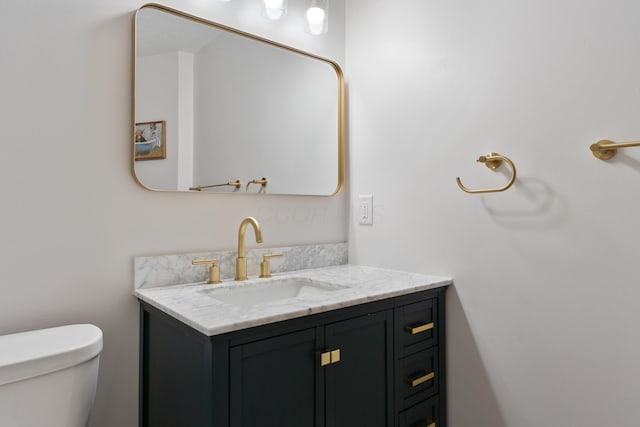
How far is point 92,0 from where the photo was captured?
1.21m

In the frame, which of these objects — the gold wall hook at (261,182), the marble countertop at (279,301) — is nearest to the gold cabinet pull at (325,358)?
the marble countertop at (279,301)

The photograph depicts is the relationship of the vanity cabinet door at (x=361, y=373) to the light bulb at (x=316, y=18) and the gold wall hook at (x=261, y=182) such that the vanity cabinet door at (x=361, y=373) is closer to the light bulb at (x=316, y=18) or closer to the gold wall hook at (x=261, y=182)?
the gold wall hook at (x=261, y=182)

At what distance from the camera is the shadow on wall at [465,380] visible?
1356 mm

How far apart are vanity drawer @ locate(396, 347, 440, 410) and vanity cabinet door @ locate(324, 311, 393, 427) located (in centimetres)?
5

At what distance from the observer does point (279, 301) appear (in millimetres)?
1204

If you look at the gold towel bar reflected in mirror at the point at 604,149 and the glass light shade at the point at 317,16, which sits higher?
the glass light shade at the point at 317,16

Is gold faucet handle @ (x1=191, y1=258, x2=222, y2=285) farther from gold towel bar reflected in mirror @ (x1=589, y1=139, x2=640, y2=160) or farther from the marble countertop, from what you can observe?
gold towel bar reflected in mirror @ (x1=589, y1=139, x2=640, y2=160)

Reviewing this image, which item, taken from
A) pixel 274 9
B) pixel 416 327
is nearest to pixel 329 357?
pixel 416 327

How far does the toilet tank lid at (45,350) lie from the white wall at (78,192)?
0.13 meters

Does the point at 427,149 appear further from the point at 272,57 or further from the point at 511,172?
the point at 272,57

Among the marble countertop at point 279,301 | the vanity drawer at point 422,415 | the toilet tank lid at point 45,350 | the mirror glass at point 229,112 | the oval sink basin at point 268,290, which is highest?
the mirror glass at point 229,112

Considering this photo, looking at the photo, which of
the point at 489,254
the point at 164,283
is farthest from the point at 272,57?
the point at 489,254

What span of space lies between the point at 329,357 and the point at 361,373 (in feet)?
0.52

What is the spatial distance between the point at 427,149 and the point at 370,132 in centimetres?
32
